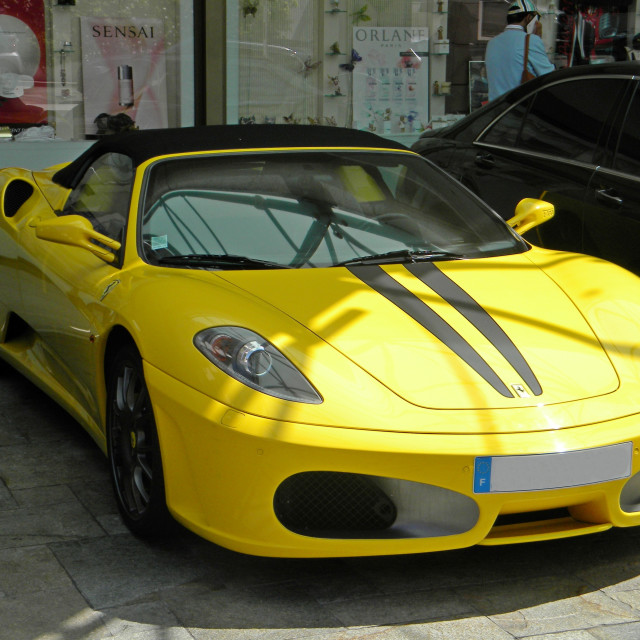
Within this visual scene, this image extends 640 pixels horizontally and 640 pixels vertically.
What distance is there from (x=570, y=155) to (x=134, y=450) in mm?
3147

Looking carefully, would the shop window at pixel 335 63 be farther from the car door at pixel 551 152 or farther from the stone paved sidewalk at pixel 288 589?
the stone paved sidewalk at pixel 288 589

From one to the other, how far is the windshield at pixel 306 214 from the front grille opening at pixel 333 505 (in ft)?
3.36

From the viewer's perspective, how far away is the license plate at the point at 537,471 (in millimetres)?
3119

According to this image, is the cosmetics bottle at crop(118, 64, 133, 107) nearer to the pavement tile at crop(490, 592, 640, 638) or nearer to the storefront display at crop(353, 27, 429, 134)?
the storefront display at crop(353, 27, 429, 134)

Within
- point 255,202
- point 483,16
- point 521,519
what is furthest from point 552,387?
point 483,16

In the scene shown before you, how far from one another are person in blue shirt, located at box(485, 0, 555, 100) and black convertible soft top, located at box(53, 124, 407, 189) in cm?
429

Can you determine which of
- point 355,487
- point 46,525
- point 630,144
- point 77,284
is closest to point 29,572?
point 46,525

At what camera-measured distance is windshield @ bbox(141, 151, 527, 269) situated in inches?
160

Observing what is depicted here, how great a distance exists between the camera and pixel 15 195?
5.27 meters

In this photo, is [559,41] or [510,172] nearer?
[510,172]

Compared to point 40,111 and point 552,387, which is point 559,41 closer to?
point 40,111

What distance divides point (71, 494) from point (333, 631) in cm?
140

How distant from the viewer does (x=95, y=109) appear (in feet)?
31.3

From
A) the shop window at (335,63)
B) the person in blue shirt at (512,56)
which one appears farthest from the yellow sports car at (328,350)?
the shop window at (335,63)
